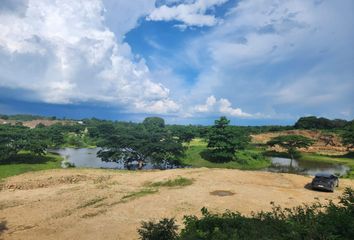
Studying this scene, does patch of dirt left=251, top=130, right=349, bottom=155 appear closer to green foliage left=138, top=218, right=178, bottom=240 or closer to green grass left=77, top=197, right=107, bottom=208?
green grass left=77, top=197, right=107, bottom=208

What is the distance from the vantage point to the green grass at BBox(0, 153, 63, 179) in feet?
156

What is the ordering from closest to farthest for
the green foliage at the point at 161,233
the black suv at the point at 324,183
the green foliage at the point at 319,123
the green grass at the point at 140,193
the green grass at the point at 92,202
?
the green foliage at the point at 161,233, the green grass at the point at 92,202, the green grass at the point at 140,193, the black suv at the point at 324,183, the green foliage at the point at 319,123

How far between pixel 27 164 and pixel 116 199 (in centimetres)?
3108

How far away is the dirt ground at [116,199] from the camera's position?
22.4 m

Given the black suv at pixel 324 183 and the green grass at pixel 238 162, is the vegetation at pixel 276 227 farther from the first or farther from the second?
the green grass at pixel 238 162

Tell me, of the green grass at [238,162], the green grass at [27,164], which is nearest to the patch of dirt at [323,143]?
the green grass at [238,162]

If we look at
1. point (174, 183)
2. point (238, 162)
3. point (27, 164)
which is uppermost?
point (174, 183)

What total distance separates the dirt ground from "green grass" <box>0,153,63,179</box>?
7.61 m

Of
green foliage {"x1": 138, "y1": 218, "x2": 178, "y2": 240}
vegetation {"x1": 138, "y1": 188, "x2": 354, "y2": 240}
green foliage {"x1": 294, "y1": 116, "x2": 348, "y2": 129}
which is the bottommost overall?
green foliage {"x1": 138, "y1": 218, "x2": 178, "y2": 240}

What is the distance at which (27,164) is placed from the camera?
54031mm

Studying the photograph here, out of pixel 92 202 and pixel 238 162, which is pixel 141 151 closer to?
pixel 238 162

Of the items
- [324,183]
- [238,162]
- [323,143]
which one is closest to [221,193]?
[324,183]

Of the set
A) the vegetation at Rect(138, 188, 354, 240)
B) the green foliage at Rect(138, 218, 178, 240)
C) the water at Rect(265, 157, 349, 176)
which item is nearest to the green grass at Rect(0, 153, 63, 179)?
the water at Rect(265, 157, 349, 176)

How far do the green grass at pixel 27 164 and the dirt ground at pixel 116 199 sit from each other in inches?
300
